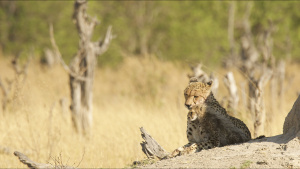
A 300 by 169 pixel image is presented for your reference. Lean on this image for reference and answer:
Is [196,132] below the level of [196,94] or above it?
below

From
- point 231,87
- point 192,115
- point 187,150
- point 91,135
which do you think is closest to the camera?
point 192,115

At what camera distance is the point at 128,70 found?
16.3m

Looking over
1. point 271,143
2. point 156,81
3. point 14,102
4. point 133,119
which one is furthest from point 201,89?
point 156,81

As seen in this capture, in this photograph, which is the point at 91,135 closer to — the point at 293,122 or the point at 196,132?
the point at 196,132

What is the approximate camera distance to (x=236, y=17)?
770 inches

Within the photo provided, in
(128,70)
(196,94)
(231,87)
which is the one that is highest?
(128,70)

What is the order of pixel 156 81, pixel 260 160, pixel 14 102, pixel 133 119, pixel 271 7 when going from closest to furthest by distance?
pixel 260 160, pixel 14 102, pixel 133 119, pixel 156 81, pixel 271 7

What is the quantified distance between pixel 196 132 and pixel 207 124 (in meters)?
0.21

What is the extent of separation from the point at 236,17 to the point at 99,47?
424 inches

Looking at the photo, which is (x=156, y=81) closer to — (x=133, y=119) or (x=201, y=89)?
(x=133, y=119)

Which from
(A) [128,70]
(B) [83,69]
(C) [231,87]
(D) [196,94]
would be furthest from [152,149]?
(A) [128,70]

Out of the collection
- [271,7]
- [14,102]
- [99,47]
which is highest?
[271,7]

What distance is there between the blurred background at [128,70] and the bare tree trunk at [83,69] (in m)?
0.33

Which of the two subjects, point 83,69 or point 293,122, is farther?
point 83,69
